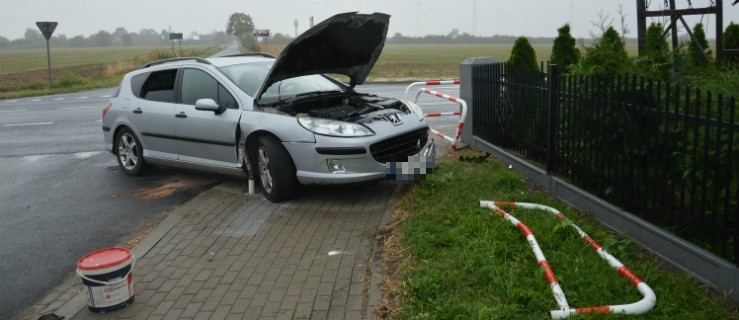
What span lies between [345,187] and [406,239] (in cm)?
233

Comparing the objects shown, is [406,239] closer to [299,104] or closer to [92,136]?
[299,104]

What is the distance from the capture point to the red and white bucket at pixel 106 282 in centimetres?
465

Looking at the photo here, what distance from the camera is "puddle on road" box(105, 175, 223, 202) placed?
331 inches

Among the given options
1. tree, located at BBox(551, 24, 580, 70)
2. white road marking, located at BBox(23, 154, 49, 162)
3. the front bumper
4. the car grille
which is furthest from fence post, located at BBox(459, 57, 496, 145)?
white road marking, located at BBox(23, 154, 49, 162)

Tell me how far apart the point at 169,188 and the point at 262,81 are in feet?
6.46

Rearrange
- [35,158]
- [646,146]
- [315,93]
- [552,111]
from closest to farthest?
[646,146] → [552,111] → [315,93] → [35,158]

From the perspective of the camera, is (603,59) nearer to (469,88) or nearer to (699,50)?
(699,50)

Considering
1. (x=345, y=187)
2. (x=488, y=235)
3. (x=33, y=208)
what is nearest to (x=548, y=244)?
(x=488, y=235)

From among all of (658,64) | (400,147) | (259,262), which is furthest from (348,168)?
(658,64)

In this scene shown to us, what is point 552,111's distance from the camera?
22.9 ft

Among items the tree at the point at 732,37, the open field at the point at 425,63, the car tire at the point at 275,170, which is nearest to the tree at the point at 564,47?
the open field at the point at 425,63

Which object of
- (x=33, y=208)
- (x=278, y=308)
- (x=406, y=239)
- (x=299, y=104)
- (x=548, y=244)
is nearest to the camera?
(x=278, y=308)

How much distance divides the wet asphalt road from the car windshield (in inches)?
61.0

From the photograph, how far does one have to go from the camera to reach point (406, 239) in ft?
18.6
